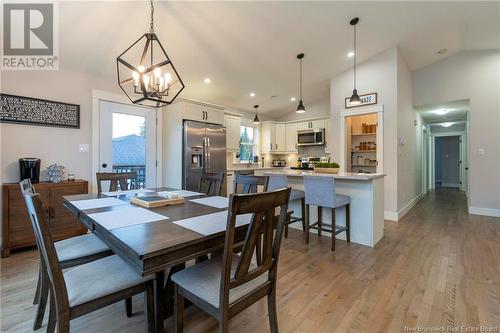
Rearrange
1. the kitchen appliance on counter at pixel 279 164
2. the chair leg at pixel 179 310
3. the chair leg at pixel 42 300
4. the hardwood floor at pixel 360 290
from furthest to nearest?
the kitchen appliance on counter at pixel 279 164
the hardwood floor at pixel 360 290
the chair leg at pixel 42 300
the chair leg at pixel 179 310

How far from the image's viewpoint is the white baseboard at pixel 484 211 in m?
4.69

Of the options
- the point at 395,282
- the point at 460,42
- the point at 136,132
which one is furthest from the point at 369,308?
the point at 460,42

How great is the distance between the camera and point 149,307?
4.39 feet

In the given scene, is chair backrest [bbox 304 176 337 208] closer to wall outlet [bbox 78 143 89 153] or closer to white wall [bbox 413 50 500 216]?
wall outlet [bbox 78 143 89 153]

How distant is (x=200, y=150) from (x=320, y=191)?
2506mm

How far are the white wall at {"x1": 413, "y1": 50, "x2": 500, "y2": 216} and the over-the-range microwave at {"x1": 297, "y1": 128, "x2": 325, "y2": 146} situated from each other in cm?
259

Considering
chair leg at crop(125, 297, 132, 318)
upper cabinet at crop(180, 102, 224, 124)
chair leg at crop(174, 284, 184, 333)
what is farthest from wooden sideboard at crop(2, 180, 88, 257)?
chair leg at crop(174, 284, 184, 333)

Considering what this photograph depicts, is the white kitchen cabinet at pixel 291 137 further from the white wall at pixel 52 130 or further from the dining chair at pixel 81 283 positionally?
the dining chair at pixel 81 283

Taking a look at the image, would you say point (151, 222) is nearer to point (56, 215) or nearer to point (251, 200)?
point (251, 200)

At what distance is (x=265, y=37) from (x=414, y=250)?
11.4ft

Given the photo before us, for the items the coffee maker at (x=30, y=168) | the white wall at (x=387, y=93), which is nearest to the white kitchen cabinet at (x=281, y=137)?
the white wall at (x=387, y=93)

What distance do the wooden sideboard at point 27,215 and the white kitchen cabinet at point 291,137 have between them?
5.08 m

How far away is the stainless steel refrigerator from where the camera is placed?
434cm

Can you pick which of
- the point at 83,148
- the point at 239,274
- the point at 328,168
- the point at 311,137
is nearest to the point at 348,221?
the point at 328,168
